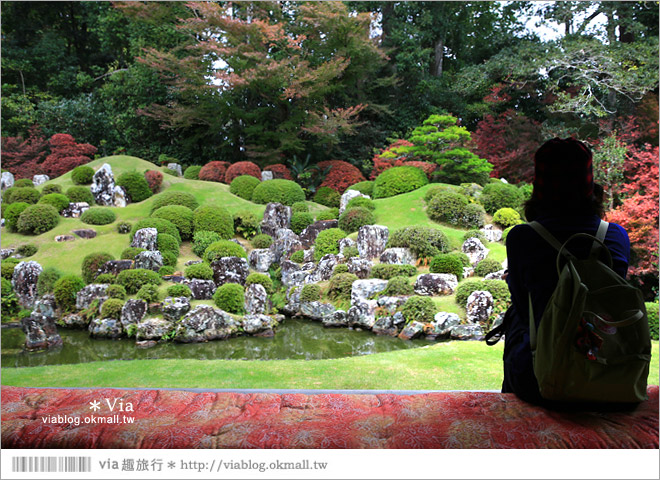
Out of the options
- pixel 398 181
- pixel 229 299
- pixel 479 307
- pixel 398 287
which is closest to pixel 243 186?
pixel 398 181

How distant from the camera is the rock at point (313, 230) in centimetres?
803

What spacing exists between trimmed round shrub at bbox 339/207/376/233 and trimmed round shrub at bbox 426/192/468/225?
1084 millimetres

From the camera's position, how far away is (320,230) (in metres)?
8.08

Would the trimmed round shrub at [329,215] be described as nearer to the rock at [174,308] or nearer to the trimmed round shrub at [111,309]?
the rock at [174,308]

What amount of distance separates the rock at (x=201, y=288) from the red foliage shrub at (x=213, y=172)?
3510 mm

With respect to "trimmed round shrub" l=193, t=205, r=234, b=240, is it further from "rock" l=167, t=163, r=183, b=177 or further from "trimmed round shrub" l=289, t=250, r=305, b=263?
"rock" l=167, t=163, r=183, b=177

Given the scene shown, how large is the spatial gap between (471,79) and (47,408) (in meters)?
8.28

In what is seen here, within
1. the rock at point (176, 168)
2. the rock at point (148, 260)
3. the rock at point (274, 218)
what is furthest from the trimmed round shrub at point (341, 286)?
the rock at point (176, 168)

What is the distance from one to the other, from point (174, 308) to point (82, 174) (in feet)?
14.5

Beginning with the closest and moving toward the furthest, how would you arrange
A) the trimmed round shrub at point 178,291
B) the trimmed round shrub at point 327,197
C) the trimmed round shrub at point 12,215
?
the trimmed round shrub at point 178,291 < the trimmed round shrub at point 12,215 < the trimmed round shrub at point 327,197

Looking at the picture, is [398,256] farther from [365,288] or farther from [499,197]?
[499,197]

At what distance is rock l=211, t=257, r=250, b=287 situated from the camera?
6834 millimetres

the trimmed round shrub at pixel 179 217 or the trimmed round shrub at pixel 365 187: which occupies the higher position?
the trimmed round shrub at pixel 365 187

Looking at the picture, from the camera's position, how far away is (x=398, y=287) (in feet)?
20.5
